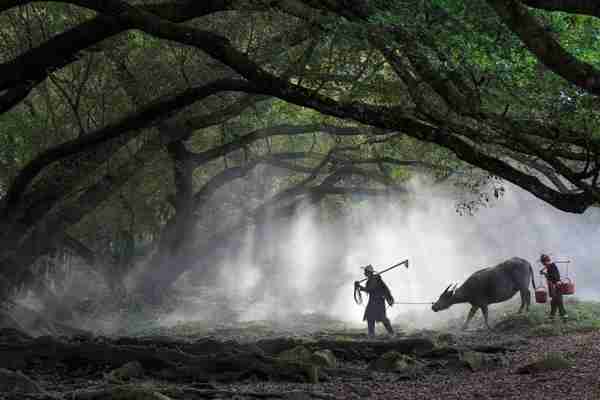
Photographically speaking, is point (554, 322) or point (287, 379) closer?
point (287, 379)

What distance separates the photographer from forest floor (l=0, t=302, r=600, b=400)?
416 inches

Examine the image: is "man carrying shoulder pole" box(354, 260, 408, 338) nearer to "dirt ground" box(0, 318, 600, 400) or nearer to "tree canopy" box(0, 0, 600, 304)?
"tree canopy" box(0, 0, 600, 304)

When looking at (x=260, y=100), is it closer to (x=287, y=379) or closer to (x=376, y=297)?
(x=376, y=297)

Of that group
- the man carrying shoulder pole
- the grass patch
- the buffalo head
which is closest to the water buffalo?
the grass patch

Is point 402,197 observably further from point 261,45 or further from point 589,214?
point 261,45

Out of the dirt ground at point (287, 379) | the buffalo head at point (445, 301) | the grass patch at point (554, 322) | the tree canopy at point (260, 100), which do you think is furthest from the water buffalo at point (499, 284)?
the dirt ground at point (287, 379)

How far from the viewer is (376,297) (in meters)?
21.0

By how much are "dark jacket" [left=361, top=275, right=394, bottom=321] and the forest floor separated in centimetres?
475

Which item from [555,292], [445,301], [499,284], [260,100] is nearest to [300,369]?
[555,292]

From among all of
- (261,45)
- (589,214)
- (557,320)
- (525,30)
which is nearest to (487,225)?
(589,214)

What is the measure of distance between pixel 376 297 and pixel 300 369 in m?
8.66

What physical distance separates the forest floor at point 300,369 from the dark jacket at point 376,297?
4754 millimetres

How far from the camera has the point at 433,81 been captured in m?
11.2

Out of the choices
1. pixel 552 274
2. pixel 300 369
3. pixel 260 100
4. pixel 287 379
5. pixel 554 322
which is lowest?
pixel 287 379
